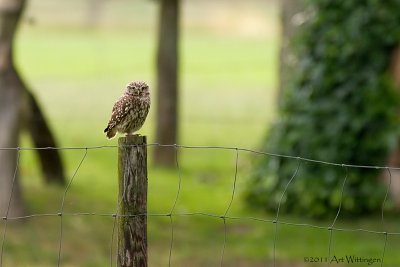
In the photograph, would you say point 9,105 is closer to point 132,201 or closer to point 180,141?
point 132,201

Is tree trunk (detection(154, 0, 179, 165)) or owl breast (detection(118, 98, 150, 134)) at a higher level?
tree trunk (detection(154, 0, 179, 165))

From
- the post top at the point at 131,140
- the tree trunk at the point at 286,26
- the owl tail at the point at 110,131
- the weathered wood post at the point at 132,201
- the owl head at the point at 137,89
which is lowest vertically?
the weathered wood post at the point at 132,201

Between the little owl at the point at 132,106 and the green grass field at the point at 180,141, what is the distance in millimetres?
3673

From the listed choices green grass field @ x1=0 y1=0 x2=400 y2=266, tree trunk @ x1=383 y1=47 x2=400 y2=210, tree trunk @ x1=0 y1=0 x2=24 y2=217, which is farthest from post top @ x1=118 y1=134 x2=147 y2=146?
tree trunk @ x1=383 y1=47 x2=400 y2=210

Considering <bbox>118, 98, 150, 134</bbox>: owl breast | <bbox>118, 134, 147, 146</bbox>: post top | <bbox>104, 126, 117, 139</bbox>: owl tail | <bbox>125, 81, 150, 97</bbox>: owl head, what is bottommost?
<bbox>118, 134, 147, 146</bbox>: post top

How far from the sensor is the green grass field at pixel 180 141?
1143 centimetres

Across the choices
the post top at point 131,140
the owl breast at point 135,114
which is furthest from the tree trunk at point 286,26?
the post top at point 131,140

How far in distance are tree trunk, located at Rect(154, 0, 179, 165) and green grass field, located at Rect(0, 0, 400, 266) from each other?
575mm

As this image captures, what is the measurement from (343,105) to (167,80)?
17.1ft

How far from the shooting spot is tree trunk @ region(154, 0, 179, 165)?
17.0 meters

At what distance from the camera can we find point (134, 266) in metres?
6.11

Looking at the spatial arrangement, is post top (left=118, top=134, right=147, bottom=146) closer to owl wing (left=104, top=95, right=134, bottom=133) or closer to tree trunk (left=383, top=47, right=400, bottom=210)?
owl wing (left=104, top=95, right=134, bottom=133)

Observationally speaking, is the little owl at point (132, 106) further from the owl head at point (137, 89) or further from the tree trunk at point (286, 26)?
the tree trunk at point (286, 26)

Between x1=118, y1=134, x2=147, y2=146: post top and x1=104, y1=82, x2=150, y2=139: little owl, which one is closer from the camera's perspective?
x1=118, y1=134, x2=147, y2=146: post top
